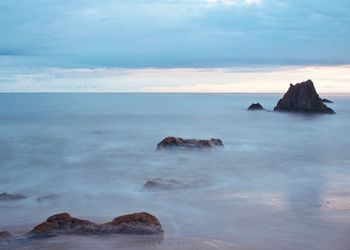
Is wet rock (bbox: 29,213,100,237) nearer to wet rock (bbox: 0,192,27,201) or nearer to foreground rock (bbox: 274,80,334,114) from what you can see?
wet rock (bbox: 0,192,27,201)

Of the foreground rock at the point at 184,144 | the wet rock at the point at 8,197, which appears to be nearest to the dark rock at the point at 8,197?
the wet rock at the point at 8,197

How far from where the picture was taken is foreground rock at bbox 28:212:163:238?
35.8ft

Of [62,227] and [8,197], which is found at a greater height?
[62,227]

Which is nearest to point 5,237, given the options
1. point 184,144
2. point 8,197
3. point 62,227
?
point 62,227

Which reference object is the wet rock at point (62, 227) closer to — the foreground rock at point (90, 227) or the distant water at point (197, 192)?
the foreground rock at point (90, 227)

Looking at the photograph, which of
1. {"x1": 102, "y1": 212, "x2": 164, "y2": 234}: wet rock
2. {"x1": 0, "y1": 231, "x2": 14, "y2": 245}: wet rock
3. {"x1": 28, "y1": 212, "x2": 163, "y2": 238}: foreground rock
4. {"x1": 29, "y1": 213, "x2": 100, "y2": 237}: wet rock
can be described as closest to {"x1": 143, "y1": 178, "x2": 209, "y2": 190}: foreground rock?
{"x1": 102, "y1": 212, "x2": 164, "y2": 234}: wet rock

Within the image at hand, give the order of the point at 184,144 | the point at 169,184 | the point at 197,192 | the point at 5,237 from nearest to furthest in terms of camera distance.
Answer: the point at 5,237, the point at 197,192, the point at 169,184, the point at 184,144

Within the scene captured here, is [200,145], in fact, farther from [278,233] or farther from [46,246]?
[46,246]

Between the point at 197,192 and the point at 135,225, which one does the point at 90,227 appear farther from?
the point at 197,192

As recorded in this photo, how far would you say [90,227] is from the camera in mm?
11078

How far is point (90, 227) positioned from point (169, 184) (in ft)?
23.2

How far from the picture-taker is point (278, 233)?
1159cm

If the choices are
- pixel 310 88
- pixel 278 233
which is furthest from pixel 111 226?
pixel 310 88

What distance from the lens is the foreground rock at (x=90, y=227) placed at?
429 inches
